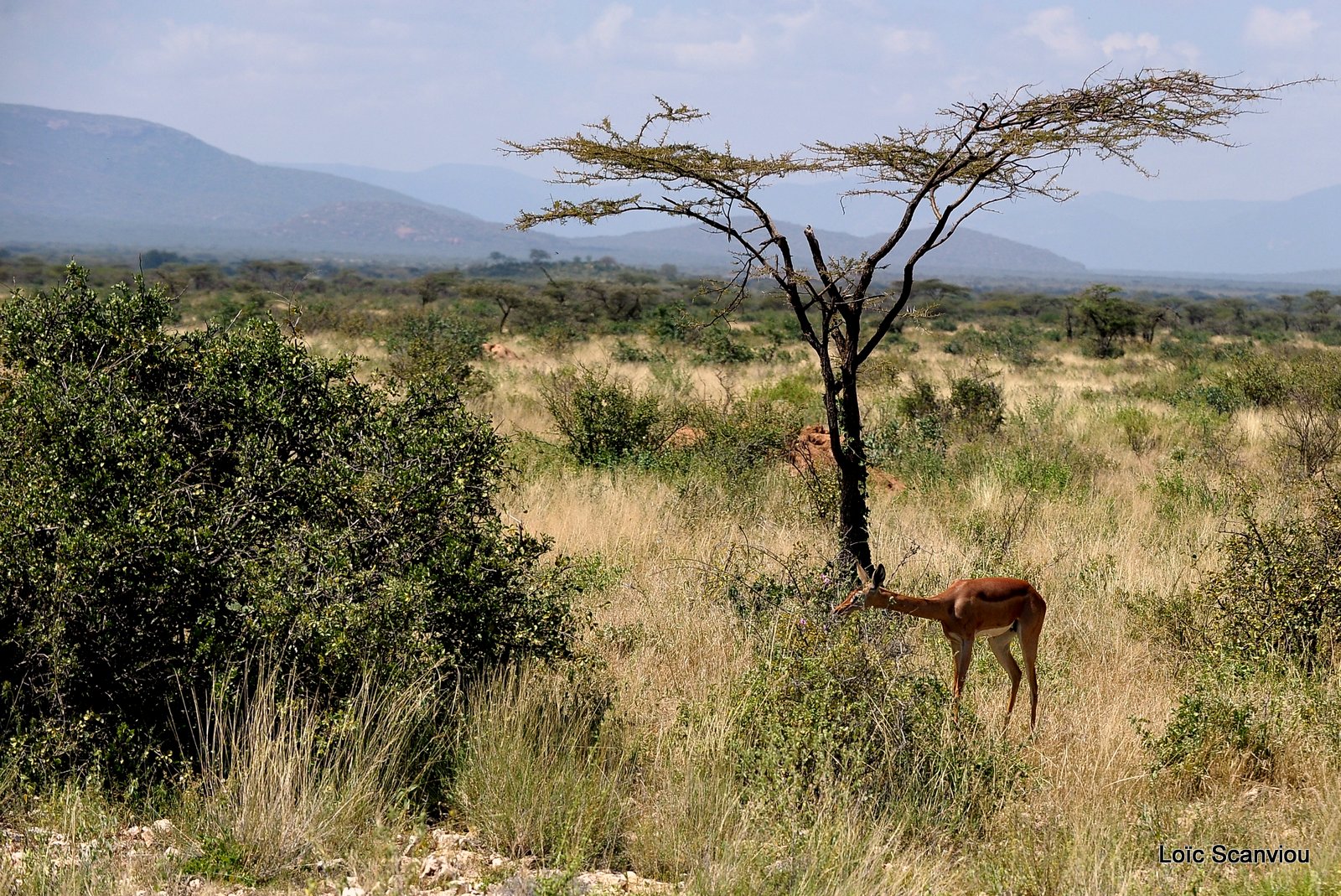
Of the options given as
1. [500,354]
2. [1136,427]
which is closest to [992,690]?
[1136,427]

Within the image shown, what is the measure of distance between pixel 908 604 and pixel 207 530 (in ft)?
9.29

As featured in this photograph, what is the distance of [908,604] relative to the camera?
15.4 ft

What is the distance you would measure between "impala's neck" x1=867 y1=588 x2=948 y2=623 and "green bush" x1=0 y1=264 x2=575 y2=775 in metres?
1.47

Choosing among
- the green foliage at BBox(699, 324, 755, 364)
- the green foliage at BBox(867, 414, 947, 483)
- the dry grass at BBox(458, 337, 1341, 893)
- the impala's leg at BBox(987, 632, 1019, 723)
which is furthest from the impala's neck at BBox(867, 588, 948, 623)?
the green foliage at BBox(699, 324, 755, 364)

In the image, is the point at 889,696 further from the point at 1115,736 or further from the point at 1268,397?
the point at 1268,397

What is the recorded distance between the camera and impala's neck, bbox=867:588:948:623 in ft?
15.3

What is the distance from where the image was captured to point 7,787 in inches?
155

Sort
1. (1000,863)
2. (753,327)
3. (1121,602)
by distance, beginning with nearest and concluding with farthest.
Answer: (1000,863) < (1121,602) < (753,327)

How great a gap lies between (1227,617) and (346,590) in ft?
14.7

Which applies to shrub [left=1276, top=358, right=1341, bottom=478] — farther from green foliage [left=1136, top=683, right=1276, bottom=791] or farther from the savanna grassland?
green foliage [left=1136, top=683, right=1276, bottom=791]

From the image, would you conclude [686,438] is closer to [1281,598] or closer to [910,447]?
[910,447]

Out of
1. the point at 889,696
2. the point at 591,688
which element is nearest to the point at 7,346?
the point at 591,688

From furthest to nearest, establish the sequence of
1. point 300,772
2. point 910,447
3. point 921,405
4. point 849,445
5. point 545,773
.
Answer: point 921,405
point 910,447
point 849,445
point 545,773
point 300,772

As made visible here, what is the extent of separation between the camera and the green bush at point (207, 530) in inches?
162
